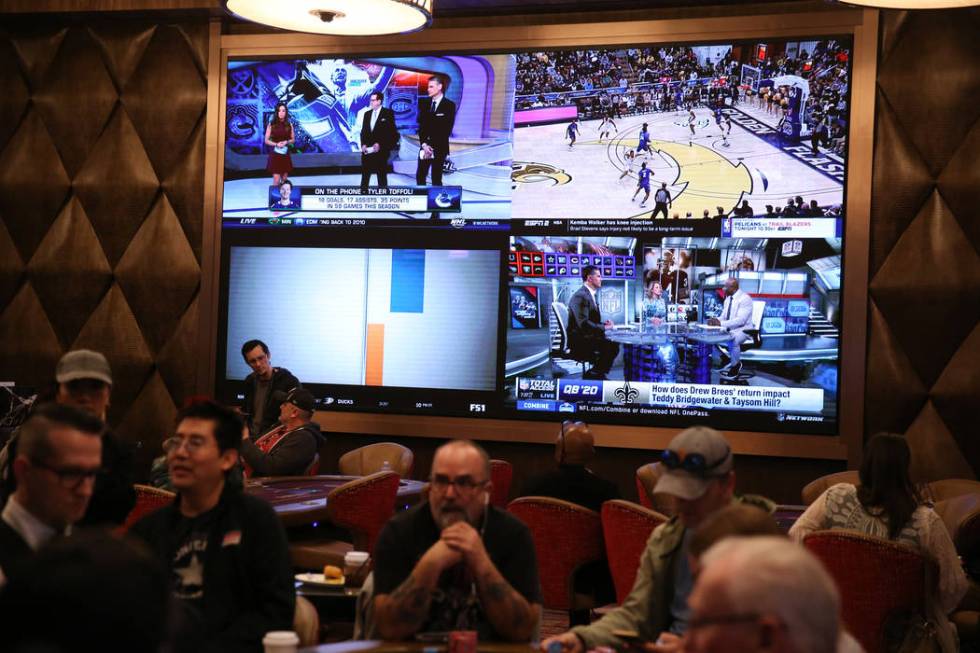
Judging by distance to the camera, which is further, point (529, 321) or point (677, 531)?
point (529, 321)

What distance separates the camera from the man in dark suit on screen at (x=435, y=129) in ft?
25.3

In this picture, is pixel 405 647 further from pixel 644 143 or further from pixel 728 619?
pixel 644 143

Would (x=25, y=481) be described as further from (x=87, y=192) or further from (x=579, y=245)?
(x=87, y=192)

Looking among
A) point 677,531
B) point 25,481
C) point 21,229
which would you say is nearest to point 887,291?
point 677,531

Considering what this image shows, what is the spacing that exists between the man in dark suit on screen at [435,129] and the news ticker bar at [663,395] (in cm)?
160

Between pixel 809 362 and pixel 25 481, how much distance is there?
5.38 metres

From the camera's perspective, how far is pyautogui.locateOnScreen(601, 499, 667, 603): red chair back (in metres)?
4.71

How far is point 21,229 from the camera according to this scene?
871 cm

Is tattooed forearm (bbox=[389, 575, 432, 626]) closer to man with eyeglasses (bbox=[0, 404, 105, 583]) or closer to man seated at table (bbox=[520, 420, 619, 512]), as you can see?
man with eyeglasses (bbox=[0, 404, 105, 583])

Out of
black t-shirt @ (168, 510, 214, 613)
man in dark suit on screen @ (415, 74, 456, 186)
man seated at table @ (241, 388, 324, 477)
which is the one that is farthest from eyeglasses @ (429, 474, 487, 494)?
man in dark suit on screen @ (415, 74, 456, 186)

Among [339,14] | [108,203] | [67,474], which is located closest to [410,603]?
[67,474]

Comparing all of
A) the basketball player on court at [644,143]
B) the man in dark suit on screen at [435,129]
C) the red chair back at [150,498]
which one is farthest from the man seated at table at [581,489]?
the man in dark suit on screen at [435,129]

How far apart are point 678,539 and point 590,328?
4.26 metres

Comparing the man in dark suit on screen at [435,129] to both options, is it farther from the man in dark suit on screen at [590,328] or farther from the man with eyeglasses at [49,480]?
the man with eyeglasses at [49,480]
